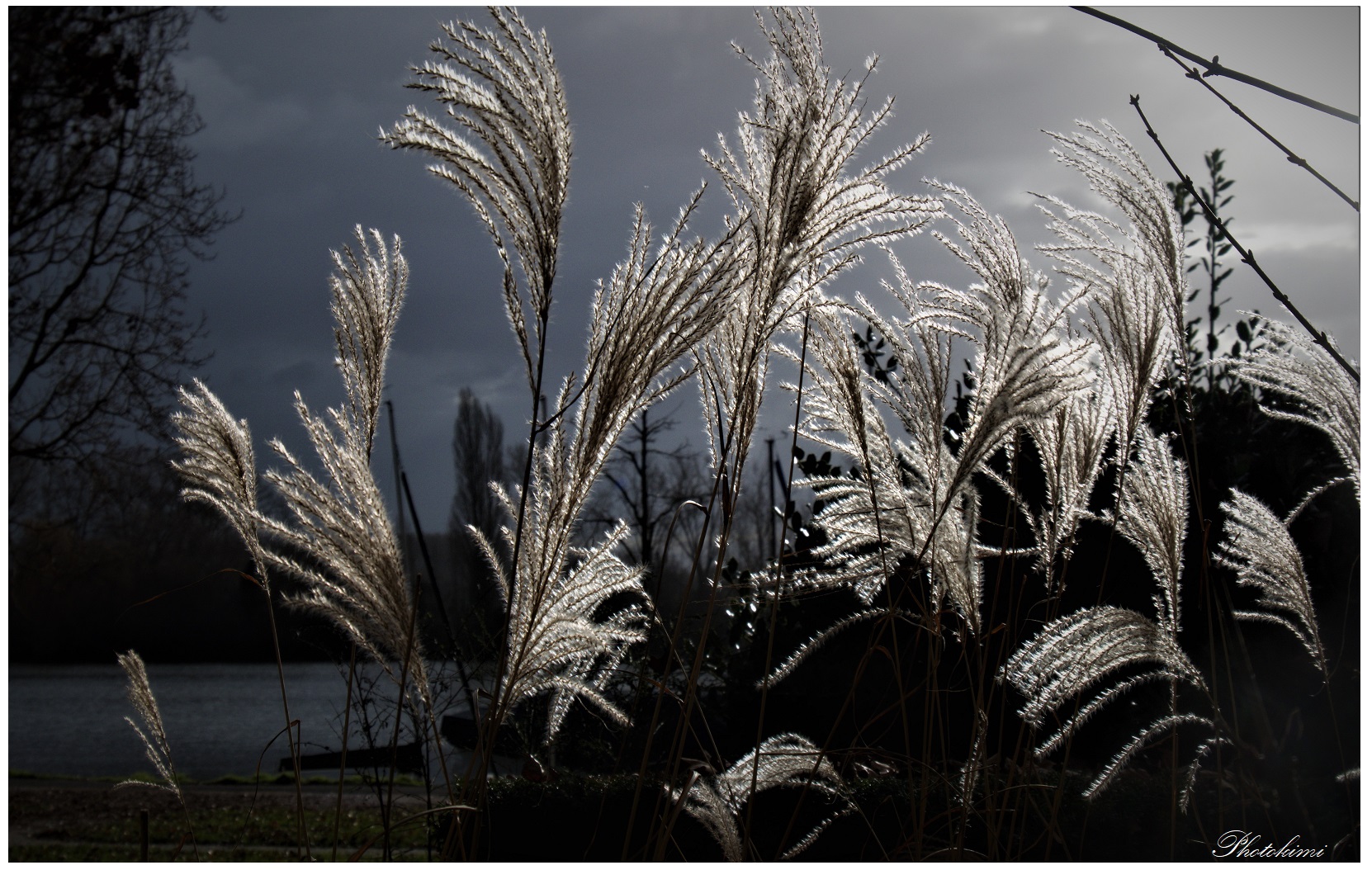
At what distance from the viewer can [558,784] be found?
→ 294 centimetres

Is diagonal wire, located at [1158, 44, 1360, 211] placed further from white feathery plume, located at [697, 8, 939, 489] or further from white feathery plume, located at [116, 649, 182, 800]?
white feathery plume, located at [116, 649, 182, 800]

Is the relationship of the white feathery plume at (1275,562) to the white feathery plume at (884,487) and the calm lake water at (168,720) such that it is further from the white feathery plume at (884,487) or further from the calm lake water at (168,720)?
the calm lake water at (168,720)

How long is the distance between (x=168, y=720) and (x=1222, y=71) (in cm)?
2624

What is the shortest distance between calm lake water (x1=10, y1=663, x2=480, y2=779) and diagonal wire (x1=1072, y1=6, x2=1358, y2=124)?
37.8 feet

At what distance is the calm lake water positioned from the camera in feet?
56.1

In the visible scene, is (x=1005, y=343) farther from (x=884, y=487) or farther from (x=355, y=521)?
(x=355, y=521)

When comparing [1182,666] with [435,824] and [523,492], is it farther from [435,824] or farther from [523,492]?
[435,824]

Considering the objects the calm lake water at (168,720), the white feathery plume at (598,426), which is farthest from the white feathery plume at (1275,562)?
the calm lake water at (168,720)

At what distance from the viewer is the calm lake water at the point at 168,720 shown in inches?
673

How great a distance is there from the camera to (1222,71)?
3.67ft

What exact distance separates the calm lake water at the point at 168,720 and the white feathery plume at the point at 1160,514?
1092 centimetres

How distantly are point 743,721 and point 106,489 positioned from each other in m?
7.57

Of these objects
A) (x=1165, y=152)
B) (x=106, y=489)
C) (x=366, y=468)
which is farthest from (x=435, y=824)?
(x=106, y=489)

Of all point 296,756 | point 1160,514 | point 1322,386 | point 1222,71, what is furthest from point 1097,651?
point 296,756
